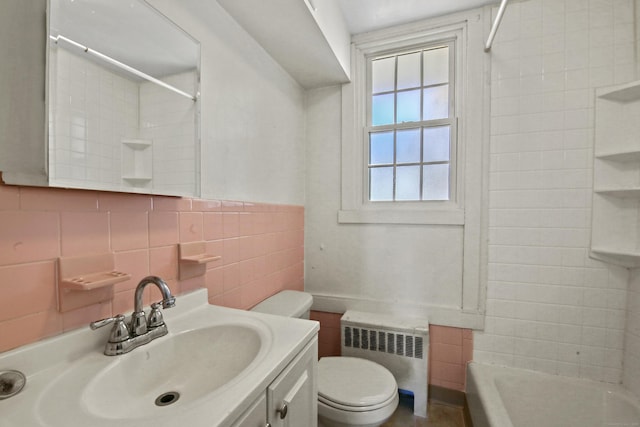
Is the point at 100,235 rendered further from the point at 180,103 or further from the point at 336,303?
the point at 336,303

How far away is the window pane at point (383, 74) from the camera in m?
1.97

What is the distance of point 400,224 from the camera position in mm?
1862

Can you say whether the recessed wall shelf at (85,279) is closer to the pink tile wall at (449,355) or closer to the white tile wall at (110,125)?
the white tile wall at (110,125)

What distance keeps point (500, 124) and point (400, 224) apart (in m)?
0.85

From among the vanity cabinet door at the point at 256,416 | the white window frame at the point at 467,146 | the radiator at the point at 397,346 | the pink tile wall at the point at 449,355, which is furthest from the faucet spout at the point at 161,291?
the pink tile wall at the point at 449,355

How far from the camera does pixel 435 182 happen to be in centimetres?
185

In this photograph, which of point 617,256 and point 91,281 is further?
point 617,256

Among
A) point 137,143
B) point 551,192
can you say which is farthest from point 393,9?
point 137,143

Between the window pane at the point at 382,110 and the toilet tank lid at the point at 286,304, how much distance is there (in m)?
1.33

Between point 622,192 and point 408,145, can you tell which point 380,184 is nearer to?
point 408,145

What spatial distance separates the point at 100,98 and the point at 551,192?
214 centimetres

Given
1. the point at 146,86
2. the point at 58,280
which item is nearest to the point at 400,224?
the point at 146,86

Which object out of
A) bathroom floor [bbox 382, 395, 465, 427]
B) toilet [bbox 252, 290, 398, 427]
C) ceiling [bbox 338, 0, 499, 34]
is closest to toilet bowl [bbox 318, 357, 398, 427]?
toilet [bbox 252, 290, 398, 427]

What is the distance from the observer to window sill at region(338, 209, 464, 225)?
68.4 inches
